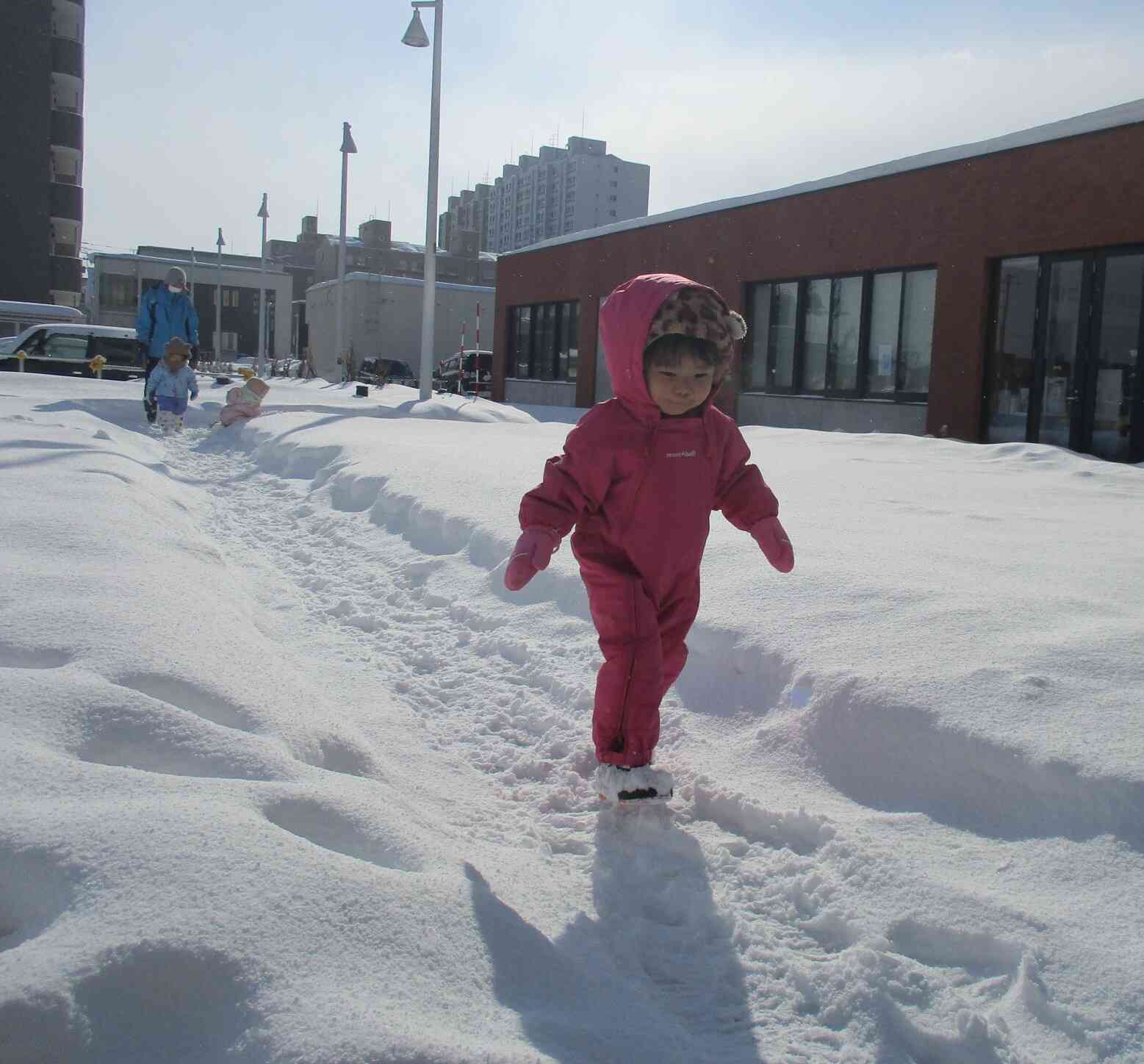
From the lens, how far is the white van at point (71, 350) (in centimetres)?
2008

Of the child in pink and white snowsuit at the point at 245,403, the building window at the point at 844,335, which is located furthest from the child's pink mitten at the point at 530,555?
the building window at the point at 844,335

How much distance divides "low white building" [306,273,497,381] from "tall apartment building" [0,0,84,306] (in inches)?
458

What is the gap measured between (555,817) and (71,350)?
20.9 meters

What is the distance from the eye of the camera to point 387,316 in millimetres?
52281

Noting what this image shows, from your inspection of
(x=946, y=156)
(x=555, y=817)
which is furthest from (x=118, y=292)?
(x=555, y=817)

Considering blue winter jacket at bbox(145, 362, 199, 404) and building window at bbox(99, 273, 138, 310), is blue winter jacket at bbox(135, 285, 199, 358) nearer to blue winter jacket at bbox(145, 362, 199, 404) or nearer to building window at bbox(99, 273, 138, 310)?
blue winter jacket at bbox(145, 362, 199, 404)

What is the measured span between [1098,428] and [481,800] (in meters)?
12.2

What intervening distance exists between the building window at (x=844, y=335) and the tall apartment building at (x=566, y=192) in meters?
95.2

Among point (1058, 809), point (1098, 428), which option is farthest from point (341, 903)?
point (1098, 428)

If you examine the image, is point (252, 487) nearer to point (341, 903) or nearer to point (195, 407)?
point (341, 903)

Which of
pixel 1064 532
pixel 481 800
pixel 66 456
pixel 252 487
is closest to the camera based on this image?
pixel 481 800

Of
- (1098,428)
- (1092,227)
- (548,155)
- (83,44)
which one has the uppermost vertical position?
(548,155)

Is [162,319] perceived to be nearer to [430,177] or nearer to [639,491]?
[430,177]

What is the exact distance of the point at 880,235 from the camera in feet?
53.5
